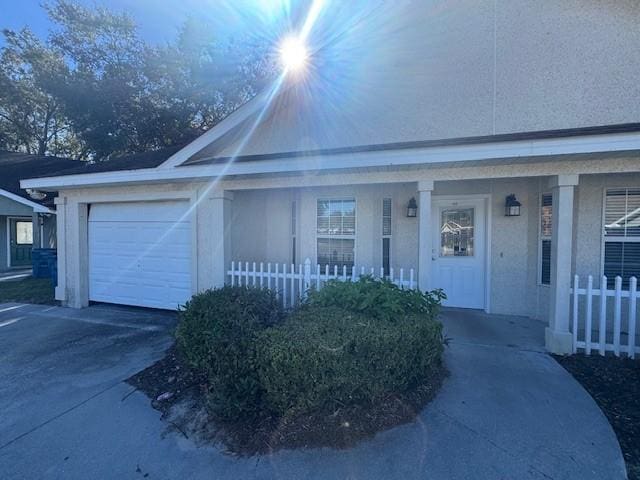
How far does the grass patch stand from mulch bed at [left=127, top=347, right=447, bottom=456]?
6756 mm

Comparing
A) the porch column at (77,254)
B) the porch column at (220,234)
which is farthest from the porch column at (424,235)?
the porch column at (77,254)

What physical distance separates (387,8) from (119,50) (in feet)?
61.7

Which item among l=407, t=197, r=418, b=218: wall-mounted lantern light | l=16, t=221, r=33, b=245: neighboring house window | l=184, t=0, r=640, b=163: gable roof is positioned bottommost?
l=16, t=221, r=33, b=245: neighboring house window

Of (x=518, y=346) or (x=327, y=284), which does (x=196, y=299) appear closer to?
(x=327, y=284)

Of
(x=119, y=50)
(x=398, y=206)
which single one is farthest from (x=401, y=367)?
(x=119, y=50)

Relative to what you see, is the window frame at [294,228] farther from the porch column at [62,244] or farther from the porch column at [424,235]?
the porch column at [62,244]

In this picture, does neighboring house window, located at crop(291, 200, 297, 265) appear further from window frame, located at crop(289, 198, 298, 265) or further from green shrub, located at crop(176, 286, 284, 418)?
green shrub, located at crop(176, 286, 284, 418)

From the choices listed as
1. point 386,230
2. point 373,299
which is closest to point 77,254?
point 386,230

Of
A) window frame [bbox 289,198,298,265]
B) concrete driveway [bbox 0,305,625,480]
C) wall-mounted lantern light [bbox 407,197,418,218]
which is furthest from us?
window frame [bbox 289,198,298,265]

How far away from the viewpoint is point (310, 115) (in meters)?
6.51

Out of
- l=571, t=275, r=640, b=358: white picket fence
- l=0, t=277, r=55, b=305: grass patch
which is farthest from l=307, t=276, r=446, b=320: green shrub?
l=0, t=277, r=55, b=305: grass patch

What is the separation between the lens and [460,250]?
6902mm

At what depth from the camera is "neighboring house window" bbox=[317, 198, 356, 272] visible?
729 centimetres

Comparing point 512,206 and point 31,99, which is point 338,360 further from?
point 31,99
